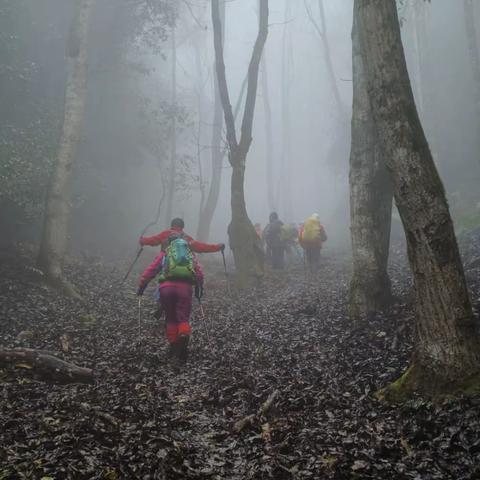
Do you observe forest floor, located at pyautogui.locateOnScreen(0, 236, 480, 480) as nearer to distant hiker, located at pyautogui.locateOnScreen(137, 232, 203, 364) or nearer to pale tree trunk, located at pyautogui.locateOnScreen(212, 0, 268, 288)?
distant hiker, located at pyautogui.locateOnScreen(137, 232, 203, 364)

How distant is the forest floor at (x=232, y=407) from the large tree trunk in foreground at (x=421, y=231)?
0.38 metres

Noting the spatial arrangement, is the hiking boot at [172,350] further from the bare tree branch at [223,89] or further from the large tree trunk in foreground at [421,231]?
the bare tree branch at [223,89]

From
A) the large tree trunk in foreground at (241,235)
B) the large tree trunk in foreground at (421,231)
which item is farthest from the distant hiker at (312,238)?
the large tree trunk in foreground at (421,231)

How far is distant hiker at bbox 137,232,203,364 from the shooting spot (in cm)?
786

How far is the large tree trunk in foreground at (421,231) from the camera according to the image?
15.5 ft

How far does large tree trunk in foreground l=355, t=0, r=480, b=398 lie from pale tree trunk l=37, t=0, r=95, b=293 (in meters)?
9.43

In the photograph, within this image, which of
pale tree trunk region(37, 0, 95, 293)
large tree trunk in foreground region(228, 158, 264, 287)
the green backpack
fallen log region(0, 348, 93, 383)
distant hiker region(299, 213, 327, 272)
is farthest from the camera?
distant hiker region(299, 213, 327, 272)

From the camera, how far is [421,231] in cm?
481

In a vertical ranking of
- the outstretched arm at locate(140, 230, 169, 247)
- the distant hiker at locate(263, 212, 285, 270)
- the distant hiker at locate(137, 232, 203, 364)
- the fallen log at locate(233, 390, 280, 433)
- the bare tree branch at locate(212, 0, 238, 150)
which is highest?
the bare tree branch at locate(212, 0, 238, 150)

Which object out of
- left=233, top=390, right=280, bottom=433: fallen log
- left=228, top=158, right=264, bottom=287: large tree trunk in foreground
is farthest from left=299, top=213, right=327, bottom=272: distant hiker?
left=233, top=390, right=280, bottom=433: fallen log

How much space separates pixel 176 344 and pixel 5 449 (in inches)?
144

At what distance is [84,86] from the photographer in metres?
13.4

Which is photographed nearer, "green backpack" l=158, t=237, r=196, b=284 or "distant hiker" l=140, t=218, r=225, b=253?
"green backpack" l=158, t=237, r=196, b=284

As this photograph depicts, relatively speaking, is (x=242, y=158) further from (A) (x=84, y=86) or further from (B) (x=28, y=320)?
(B) (x=28, y=320)
